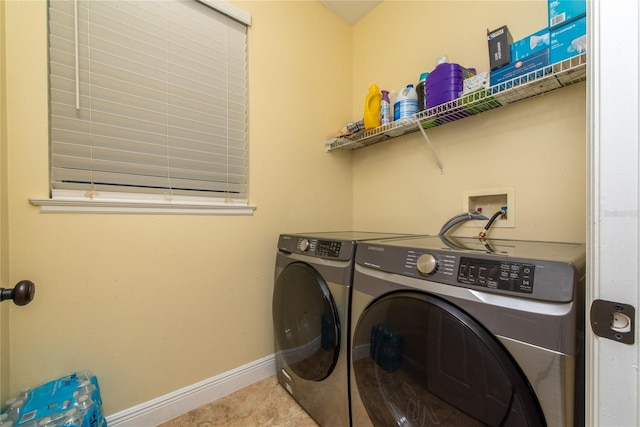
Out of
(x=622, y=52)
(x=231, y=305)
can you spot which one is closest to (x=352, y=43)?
(x=622, y=52)

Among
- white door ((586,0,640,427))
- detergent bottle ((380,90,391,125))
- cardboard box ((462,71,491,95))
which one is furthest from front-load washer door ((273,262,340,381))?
A: cardboard box ((462,71,491,95))

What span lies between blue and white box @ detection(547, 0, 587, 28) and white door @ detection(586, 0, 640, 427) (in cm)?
60

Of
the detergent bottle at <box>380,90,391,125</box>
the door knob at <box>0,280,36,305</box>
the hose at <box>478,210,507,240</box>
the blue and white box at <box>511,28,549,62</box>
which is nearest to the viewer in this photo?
the door knob at <box>0,280,36,305</box>

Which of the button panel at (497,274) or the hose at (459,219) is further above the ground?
the hose at (459,219)

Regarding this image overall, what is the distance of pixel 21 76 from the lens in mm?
956

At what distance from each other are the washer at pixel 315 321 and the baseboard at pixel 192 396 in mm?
143

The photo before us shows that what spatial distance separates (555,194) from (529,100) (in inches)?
17.2

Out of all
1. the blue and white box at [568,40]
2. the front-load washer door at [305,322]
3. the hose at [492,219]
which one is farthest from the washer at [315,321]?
the blue and white box at [568,40]

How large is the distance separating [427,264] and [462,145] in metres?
0.94

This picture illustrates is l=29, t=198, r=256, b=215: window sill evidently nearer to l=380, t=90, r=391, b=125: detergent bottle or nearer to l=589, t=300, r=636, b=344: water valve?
l=380, t=90, r=391, b=125: detergent bottle

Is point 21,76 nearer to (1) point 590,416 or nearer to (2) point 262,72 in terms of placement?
(2) point 262,72

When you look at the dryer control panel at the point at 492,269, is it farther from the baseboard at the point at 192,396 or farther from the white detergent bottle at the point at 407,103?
the baseboard at the point at 192,396

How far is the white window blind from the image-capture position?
1047 millimetres

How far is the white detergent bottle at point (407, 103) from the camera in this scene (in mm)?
1402
